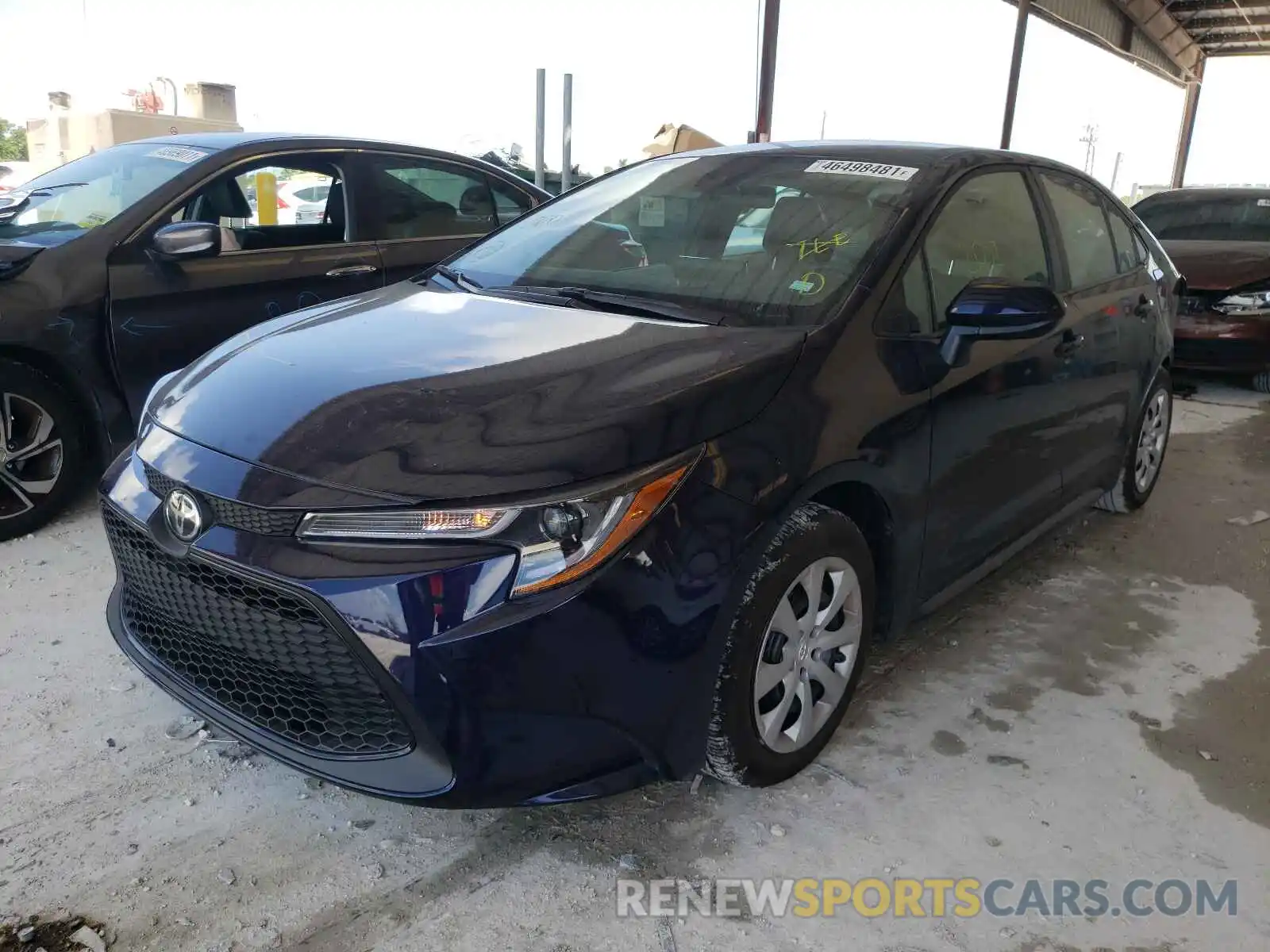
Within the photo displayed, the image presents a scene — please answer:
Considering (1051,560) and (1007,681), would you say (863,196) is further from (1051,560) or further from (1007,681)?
(1051,560)

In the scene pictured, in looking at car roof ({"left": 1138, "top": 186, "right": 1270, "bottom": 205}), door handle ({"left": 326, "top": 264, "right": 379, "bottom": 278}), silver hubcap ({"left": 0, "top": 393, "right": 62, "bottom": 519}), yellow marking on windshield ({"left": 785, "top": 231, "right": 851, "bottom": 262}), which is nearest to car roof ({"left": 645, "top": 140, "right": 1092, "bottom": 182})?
yellow marking on windshield ({"left": 785, "top": 231, "right": 851, "bottom": 262})

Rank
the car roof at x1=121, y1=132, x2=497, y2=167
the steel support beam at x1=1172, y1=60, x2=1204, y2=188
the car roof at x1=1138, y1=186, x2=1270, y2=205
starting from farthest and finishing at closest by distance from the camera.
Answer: the steel support beam at x1=1172, y1=60, x2=1204, y2=188 < the car roof at x1=1138, y1=186, x2=1270, y2=205 < the car roof at x1=121, y1=132, x2=497, y2=167

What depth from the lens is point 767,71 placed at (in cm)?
1078

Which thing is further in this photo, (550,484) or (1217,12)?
(1217,12)

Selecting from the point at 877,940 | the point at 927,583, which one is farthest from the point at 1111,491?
the point at 877,940

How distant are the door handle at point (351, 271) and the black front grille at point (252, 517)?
102 inches

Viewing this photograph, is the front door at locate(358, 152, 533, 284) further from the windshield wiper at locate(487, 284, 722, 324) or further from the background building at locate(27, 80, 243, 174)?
the background building at locate(27, 80, 243, 174)

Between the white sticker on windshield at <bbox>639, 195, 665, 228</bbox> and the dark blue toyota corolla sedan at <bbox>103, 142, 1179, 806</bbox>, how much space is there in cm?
2

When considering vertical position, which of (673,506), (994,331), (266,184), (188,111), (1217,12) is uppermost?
(1217,12)

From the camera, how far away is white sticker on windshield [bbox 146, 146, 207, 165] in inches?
→ 158

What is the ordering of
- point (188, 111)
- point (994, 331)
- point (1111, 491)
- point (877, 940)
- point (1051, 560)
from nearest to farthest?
point (877, 940) < point (994, 331) < point (1051, 560) < point (1111, 491) < point (188, 111)

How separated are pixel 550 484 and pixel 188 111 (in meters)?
20.8

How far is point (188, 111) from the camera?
19.3 m

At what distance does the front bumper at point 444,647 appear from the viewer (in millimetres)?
1724
